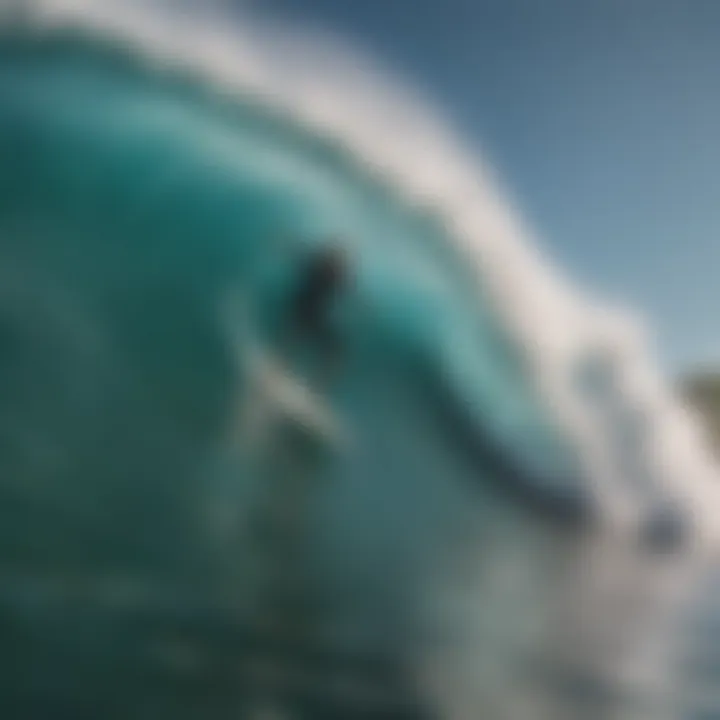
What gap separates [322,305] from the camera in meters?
2.16

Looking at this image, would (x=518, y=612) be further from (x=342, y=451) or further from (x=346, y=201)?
(x=346, y=201)

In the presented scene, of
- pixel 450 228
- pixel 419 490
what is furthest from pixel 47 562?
pixel 450 228

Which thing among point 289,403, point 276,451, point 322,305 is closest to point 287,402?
point 289,403

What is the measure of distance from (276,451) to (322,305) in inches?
12.8

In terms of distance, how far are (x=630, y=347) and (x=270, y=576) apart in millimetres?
902

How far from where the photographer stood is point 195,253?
2125mm

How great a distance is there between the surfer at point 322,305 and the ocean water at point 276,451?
2 centimetres

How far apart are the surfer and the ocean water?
Answer: 2cm

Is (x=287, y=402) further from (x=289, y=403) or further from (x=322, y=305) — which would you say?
(x=322, y=305)

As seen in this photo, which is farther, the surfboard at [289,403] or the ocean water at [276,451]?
the surfboard at [289,403]

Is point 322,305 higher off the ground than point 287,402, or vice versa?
point 322,305

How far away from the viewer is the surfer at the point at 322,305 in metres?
2.15

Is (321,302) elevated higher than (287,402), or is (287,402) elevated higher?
(321,302)

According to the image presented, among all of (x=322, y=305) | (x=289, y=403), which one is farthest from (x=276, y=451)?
(x=322, y=305)
